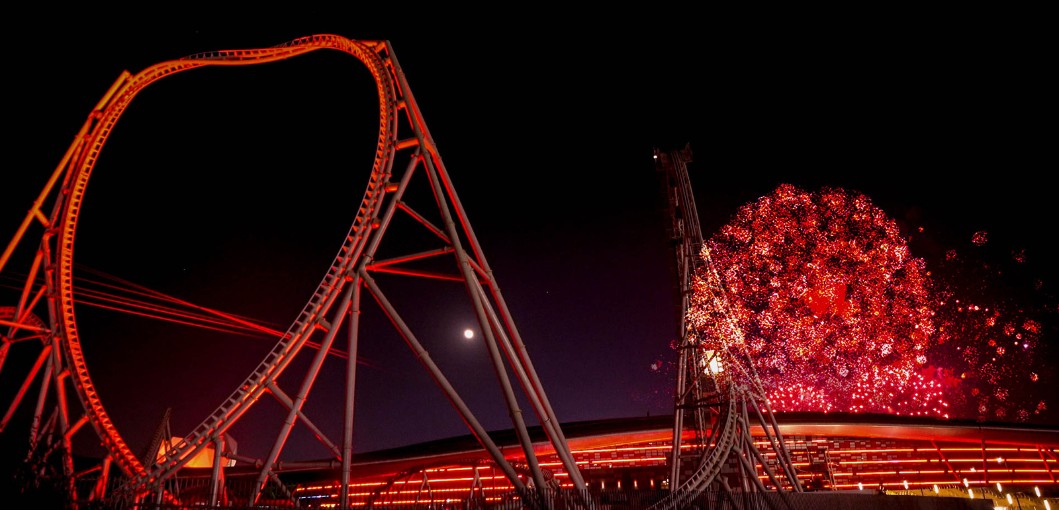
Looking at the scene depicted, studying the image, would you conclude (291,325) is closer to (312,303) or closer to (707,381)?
(312,303)

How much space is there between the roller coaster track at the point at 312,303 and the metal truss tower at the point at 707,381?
19.9 ft

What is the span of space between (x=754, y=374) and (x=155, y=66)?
17.6m

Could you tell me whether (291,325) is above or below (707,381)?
above

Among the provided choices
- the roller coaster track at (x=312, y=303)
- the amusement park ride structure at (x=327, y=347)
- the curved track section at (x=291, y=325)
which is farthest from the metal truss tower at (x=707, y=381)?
the curved track section at (x=291, y=325)

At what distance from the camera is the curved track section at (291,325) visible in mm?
12281

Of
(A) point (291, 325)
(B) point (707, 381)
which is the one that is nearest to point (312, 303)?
(A) point (291, 325)

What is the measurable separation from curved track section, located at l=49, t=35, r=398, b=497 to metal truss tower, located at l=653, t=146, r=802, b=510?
9.30m

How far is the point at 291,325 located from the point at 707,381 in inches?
478

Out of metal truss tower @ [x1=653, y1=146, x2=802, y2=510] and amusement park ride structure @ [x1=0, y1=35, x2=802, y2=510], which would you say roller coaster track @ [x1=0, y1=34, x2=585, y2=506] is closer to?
amusement park ride structure @ [x1=0, y1=35, x2=802, y2=510]

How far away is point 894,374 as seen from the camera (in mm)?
27297

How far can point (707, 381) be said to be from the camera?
65.0 feet

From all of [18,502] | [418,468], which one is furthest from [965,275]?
[18,502]

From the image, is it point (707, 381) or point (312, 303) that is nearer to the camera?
point (312, 303)

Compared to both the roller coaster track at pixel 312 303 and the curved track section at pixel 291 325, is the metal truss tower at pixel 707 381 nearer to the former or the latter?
the roller coaster track at pixel 312 303
